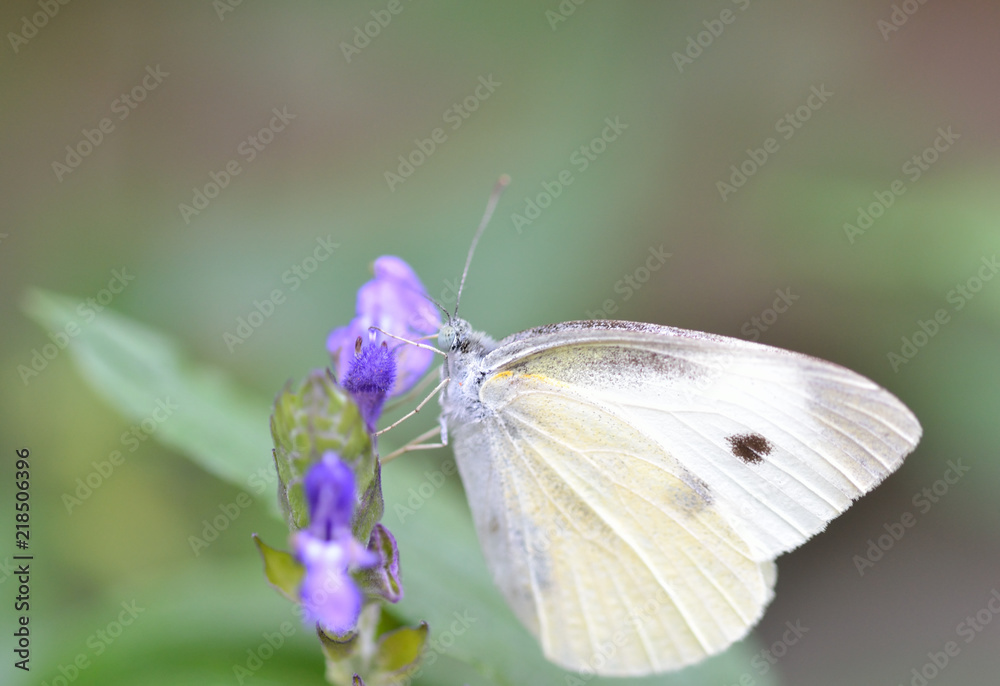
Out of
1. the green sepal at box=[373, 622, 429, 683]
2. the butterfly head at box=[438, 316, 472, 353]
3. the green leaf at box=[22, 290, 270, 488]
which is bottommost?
the green sepal at box=[373, 622, 429, 683]

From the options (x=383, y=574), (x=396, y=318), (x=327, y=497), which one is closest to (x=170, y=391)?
(x=396, y=318)

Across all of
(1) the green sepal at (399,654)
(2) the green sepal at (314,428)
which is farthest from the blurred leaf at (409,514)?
(2) the green sepal at (314,428)

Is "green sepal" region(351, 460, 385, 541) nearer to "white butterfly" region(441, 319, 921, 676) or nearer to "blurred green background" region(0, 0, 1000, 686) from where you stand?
"white butterfly" region(441, 319, 921, 676)

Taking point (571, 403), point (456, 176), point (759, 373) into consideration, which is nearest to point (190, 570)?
point (571, 403)

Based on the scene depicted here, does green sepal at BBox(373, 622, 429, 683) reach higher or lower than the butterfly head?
lower

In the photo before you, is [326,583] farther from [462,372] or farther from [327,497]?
[462,372]

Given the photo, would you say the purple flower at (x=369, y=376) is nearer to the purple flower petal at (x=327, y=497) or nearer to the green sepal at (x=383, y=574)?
the green sepal at (x=383, y=574)

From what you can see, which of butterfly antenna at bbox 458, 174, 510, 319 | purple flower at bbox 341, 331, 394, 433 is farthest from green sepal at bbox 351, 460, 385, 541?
butterfly antenna at bbox 458, 174, 510, 319
